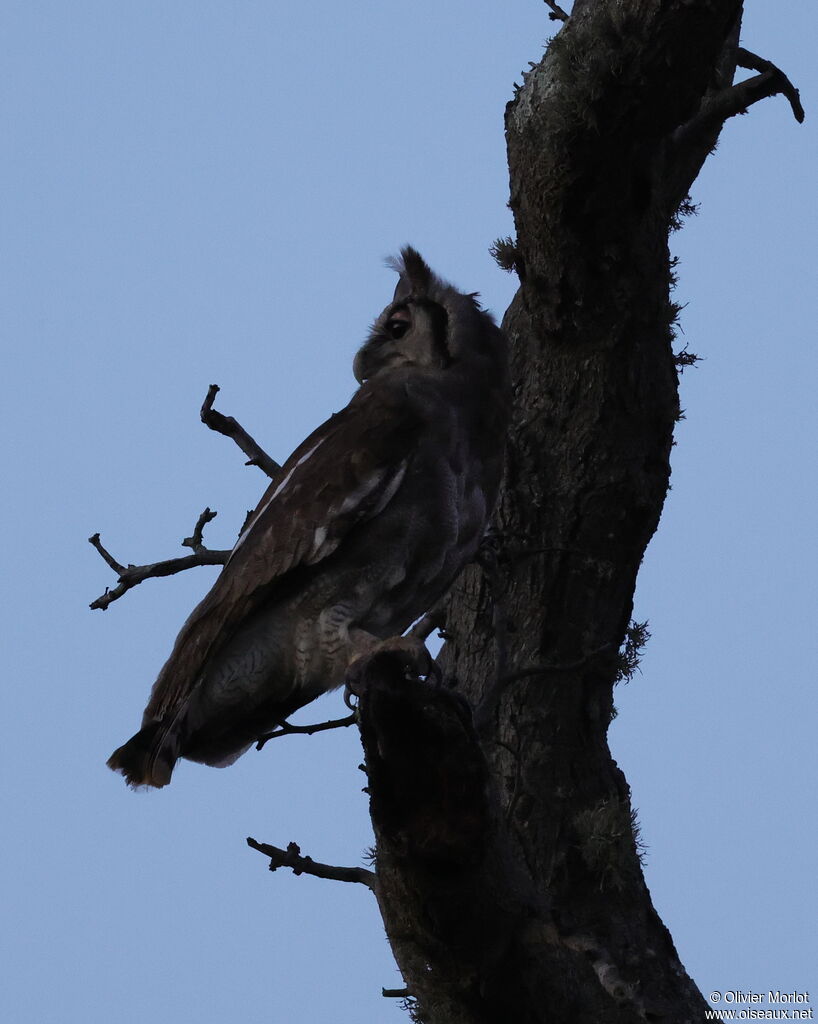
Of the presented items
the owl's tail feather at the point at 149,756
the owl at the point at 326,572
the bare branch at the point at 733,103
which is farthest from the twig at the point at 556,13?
the owl's tail feather at the point at 149,756

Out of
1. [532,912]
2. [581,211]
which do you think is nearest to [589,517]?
[581,211]

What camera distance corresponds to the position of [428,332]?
13.7 ft

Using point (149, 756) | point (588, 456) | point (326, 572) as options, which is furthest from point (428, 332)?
point (149, 756)

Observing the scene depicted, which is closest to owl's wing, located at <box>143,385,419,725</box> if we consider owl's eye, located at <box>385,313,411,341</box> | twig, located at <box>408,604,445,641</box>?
owl's eye, located at <box>385,313,411,341</box>

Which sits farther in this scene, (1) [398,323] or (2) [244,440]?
(2) [244,440]

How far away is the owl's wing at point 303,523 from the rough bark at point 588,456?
0.48 metres

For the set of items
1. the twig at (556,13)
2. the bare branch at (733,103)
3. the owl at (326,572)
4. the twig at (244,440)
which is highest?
the twig at (556,13)

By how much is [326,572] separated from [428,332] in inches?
39.5

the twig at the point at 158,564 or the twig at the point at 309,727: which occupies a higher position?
the twig at the point at 158,564

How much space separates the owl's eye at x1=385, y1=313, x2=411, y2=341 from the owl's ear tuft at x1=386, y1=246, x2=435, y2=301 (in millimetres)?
80

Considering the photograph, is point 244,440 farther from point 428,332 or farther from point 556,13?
point 556,13

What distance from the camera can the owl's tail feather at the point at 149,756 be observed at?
3.37 m

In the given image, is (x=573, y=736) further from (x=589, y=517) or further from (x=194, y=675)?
(x=194, y=675)

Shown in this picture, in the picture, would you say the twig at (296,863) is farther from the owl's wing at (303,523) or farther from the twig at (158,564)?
the twig at (158,564)
